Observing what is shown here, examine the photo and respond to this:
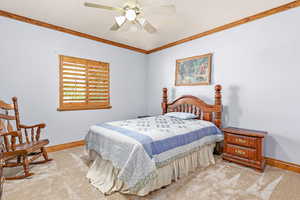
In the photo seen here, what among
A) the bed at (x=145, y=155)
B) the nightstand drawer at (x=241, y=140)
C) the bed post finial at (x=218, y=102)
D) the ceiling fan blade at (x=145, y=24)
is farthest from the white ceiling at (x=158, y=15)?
the nightstand drawer at (x=241, y=140)

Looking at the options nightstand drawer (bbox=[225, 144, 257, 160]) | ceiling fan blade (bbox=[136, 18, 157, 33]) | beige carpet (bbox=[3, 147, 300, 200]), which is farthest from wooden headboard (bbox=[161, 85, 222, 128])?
ceiling fan blade (bbox=[136, 18, 157, 33])

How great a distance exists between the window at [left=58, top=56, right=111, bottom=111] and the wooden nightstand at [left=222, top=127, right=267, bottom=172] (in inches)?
Result: 116

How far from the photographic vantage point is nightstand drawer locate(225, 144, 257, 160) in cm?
236

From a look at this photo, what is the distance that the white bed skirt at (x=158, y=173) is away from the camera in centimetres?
179

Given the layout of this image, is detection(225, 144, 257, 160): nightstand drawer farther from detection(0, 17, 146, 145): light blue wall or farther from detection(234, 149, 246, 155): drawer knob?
detection(0, 17, 146, 145): light blue wall

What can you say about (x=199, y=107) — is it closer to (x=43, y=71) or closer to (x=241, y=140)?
(x=241, y=140)

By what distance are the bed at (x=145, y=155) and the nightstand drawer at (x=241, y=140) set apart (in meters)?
0.20

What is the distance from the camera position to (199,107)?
130 inches

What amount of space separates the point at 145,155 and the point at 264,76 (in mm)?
2499

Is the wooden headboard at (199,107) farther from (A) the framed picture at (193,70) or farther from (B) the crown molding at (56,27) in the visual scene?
(B) the crown molding at (56,27)

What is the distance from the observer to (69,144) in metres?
3.35

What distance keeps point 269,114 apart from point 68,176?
3.40m

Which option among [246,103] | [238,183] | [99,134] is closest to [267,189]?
[238,183]

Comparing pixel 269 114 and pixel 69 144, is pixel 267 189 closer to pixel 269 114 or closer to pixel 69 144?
pixel 269 114
